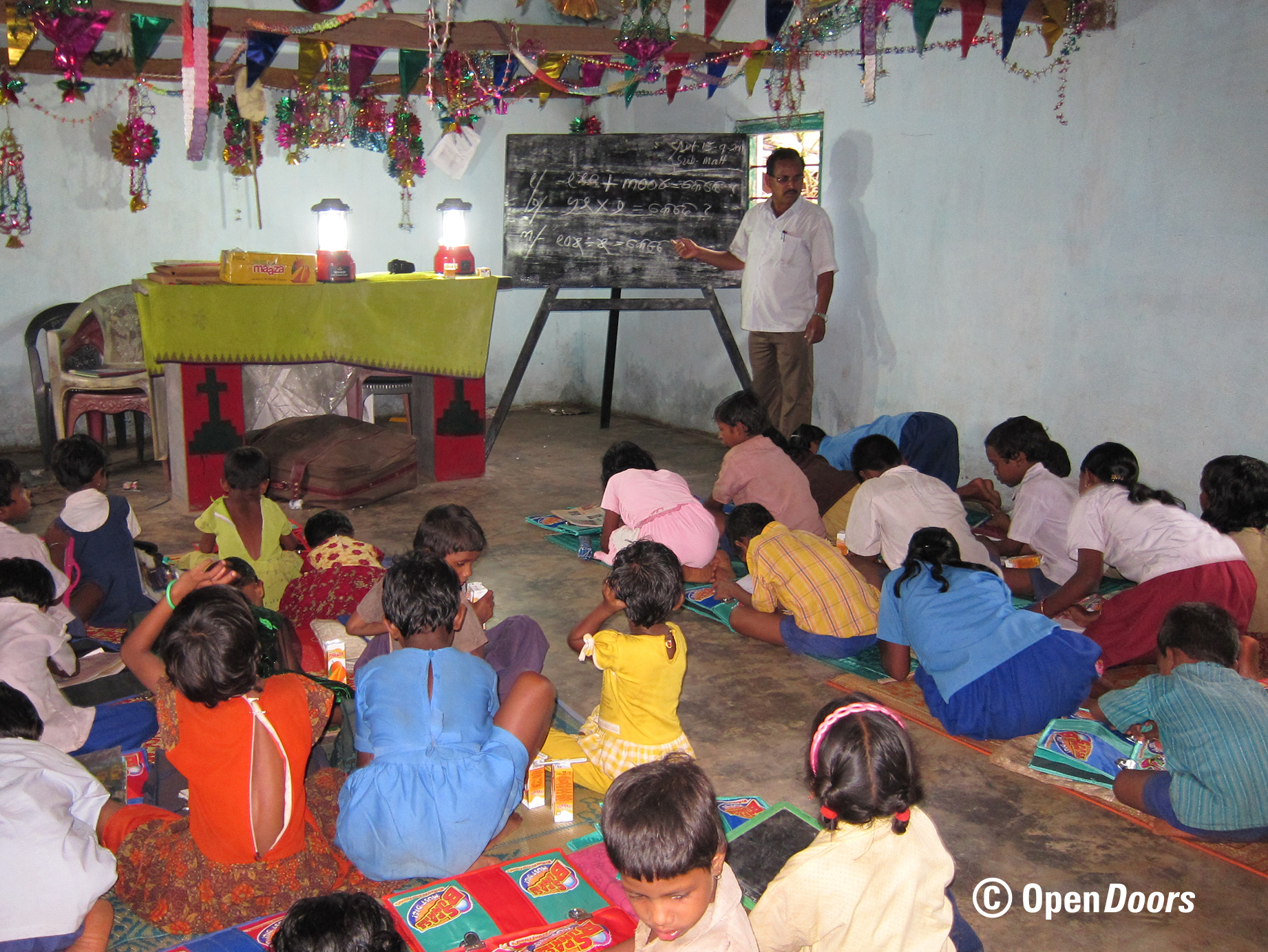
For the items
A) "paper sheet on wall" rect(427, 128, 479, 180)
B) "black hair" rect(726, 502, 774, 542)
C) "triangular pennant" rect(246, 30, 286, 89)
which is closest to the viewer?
"black hair" rect(726, 502, 774, 542)

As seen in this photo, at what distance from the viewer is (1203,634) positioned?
2922mm

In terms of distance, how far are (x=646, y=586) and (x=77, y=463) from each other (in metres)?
2.41

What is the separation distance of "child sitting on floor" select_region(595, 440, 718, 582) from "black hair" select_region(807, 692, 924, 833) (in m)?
2.70

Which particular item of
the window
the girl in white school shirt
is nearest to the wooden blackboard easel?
the window

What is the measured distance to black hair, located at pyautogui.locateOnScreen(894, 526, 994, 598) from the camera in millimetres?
3445

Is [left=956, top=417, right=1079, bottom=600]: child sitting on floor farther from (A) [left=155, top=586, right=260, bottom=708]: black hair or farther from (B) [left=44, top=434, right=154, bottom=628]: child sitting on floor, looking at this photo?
(B) [left=44, top=434, right=154, bottom=628]: child sitting on floor

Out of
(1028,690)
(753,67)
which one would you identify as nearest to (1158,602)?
(1028,690)

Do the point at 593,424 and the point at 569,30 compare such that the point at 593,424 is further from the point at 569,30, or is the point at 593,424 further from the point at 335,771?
the point at 335,771

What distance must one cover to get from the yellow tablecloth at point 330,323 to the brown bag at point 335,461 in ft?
1.36

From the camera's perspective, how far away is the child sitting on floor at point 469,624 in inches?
126

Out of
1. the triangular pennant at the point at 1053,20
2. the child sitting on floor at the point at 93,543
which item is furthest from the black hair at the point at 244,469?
the triangular pennant at the point at 1053,20

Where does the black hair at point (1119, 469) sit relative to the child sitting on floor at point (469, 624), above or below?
above

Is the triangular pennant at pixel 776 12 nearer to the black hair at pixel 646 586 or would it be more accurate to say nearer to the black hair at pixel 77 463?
the black hair at pixel 646 586

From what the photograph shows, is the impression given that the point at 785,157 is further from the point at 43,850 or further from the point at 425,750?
the point at 43,850
